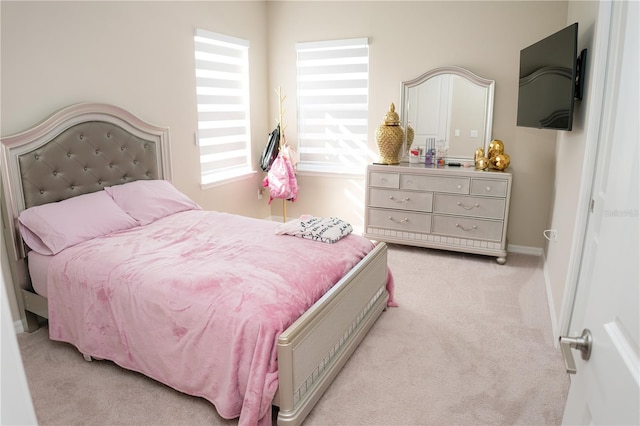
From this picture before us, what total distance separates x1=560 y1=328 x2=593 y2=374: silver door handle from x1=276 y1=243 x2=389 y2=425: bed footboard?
3.78 ft

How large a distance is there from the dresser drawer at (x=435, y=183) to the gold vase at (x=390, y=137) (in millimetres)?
273

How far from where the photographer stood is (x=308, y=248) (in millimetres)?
2758

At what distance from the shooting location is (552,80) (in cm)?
301

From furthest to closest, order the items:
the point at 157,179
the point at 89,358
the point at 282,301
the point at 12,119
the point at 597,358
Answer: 1. the point at 157,179
2. the point at 12,119
3. the point at 89,358
4. the point at 282,301
5. the point at 597,358

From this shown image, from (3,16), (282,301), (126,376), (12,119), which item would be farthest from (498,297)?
(3,16)

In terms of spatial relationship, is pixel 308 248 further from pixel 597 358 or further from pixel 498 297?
pixel 597 358

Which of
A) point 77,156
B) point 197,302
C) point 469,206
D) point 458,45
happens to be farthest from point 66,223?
point 458,45

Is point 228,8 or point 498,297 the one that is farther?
point 228,8

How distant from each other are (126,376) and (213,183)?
2369 mm

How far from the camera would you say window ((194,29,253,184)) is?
4285 millimetres

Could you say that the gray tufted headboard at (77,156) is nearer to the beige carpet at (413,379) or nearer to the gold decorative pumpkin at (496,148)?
the beige carpet at (413,379)

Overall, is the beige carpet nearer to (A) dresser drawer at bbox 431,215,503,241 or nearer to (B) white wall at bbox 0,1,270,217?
(A) dresser drawer at bbox 431,215,503,241

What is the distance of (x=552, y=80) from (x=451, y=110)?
1.39 metres

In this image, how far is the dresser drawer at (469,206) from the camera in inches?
157
